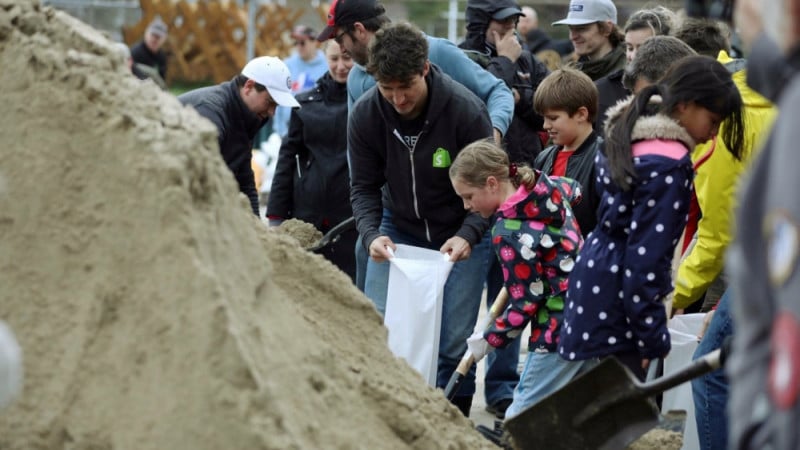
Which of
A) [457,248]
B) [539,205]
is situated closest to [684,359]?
[539,205]

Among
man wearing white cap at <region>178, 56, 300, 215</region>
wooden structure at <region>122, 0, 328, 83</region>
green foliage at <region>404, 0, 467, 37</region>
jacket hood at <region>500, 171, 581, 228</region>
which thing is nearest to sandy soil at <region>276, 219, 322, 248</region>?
man wearing white cap at <region>178, 56, 300, 215</region>

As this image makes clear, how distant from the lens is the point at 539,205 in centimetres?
484

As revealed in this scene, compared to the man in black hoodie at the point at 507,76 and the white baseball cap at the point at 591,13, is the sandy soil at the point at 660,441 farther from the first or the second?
the white baseball cap at the point at 591,13

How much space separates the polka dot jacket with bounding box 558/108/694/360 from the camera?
412 centimetres

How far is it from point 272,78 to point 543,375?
2.38 metres

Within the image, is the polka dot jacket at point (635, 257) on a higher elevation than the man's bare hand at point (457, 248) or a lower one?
higher

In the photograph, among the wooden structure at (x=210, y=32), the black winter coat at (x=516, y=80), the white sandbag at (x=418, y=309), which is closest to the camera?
the white sandbag at (x=418, y=309)

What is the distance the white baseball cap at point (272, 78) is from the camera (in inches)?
251

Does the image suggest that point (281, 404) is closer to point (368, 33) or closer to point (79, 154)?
point (79, 154)

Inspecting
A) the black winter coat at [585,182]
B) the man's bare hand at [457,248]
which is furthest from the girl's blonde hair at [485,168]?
the man's bare hand at [457,248]

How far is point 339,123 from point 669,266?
2.97m

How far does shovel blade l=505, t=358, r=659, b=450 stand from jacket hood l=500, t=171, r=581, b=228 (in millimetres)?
772

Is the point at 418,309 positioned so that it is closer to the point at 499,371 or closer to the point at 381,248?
the point at 381,248

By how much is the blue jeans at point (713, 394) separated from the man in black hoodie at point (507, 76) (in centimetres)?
187
